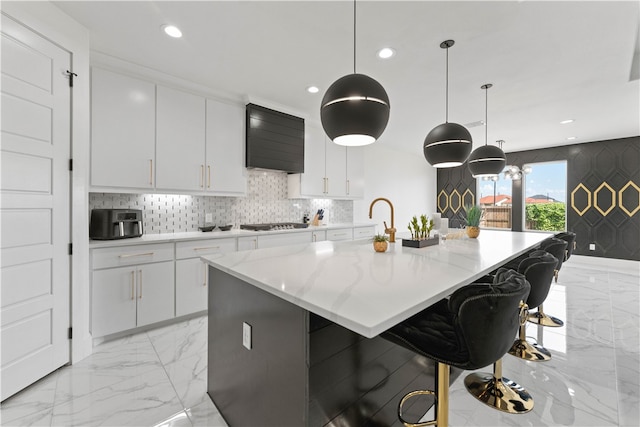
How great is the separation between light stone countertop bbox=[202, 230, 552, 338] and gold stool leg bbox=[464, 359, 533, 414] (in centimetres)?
83

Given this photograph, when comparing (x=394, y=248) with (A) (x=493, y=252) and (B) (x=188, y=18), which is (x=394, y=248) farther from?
(B) (x=188, y=18)

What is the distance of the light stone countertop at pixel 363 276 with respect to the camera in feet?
2.96

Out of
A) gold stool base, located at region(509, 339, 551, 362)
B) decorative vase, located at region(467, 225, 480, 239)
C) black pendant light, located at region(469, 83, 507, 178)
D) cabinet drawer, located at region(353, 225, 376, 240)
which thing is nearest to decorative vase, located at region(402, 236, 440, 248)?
decorative vase, located at region(467, 225, 480, 239)

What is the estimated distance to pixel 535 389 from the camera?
6.23ft

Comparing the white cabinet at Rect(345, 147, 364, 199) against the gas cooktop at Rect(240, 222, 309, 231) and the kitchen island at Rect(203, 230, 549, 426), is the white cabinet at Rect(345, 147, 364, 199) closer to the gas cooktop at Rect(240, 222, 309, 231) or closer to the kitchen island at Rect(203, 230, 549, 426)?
the gas cooktop at Rect(240, 222, 309, 231)

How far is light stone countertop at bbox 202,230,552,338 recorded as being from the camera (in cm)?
90

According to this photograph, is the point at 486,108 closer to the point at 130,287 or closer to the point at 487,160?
the point at 487,160

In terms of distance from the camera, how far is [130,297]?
2.57m

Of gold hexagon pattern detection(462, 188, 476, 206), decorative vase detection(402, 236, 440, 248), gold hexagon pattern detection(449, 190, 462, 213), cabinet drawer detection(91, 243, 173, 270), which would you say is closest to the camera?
decorative vase detection(402, 236, 440, 248)

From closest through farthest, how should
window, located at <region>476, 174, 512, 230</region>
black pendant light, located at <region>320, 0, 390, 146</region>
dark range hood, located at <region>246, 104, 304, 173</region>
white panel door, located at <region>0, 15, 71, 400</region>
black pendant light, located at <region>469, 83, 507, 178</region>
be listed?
black pendant light, located at <region>320, 0, 390, 146</region> < white panel door, located at <region>0, 15, 71, 400</region> < black pendant light, located at <region>469, 83, 507, 178</region> < dark range hood, located at <region>246, 104, 304, 173</region> < window, located at <region>476, 174, 512, 230</region>

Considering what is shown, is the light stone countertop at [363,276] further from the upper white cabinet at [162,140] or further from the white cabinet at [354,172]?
the white cabinet at [354,172]

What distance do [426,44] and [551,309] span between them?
11.0 feet

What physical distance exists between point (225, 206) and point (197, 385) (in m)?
2.31

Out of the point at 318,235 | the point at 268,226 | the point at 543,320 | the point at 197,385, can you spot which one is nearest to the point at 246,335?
Answer: the point at 197,385
